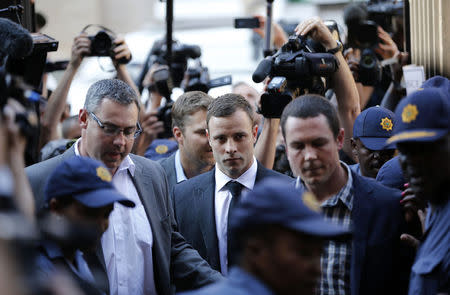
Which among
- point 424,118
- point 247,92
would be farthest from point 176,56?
point 424,118

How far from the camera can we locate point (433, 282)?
334cm

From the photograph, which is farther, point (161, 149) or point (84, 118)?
point (161, 149)

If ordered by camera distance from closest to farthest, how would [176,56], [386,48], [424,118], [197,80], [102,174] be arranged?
[424,118]
[102,174]
[386,48]
[197,80]
[176,56]

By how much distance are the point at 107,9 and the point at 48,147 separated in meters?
17.6

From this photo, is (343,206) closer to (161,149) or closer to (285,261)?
(285,261)

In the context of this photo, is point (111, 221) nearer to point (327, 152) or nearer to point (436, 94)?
point (327, 152)

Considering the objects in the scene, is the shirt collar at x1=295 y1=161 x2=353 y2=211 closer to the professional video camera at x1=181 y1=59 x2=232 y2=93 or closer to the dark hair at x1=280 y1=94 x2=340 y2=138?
the dark hair at x1=280 y1=94 x2=340 y2=138

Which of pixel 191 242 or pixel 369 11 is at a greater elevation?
pixel 369 11

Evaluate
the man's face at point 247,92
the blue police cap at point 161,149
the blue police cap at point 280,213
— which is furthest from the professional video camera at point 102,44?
the blue police cap at point 280,213

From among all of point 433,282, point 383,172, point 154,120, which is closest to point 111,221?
point 383,172

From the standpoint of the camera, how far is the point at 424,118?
349cm

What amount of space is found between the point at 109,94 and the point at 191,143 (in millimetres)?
1494

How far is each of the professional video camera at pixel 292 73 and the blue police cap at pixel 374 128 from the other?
377 millimetres

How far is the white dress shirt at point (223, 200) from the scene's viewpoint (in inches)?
200
